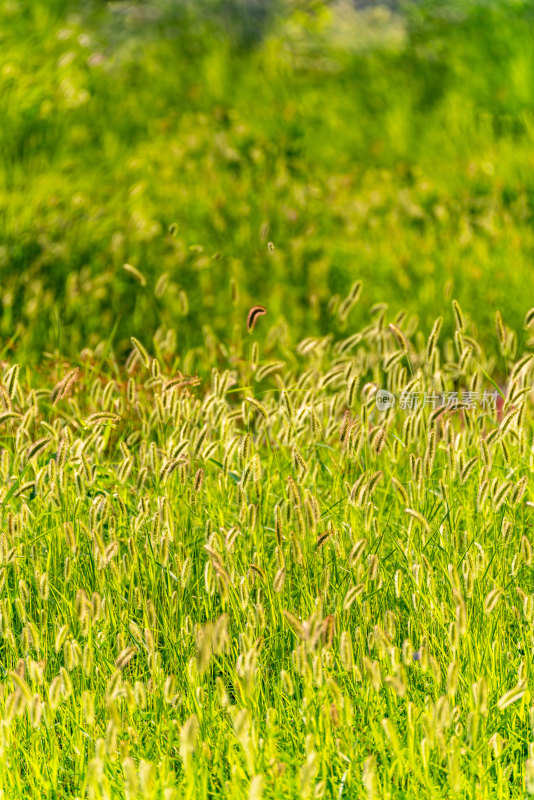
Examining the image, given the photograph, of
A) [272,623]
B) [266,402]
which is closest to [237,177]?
[266,402]

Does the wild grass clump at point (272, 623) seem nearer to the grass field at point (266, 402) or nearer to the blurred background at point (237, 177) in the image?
the grass field at point (266, 402)

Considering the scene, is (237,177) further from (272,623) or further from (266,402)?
(272,623)

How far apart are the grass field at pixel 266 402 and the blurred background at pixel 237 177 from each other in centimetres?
2

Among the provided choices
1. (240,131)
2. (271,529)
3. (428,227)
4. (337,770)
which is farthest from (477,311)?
(337,770)

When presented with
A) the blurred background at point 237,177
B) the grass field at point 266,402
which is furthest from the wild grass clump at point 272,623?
the blurred background at point 237,177

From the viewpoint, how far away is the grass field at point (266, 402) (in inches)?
91.2

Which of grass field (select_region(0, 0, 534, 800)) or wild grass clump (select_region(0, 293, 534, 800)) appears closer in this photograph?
wild grass clump (select_region(0, 293, 534, 800))

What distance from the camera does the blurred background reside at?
540 cm

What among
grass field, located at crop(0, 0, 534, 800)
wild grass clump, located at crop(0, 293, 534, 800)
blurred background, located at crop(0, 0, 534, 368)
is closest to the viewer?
wild grass clump, located at crop(0, 293, 534, 800)

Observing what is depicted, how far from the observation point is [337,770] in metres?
2.27

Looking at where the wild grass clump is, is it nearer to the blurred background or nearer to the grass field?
the grass field

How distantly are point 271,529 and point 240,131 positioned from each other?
14.1 feet

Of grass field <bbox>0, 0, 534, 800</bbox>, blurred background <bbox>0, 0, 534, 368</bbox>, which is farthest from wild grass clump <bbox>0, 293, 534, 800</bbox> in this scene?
blurred background <bbox>0, 0, 534, 368</bbox>

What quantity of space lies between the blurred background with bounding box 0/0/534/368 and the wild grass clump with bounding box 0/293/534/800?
1.21 m
